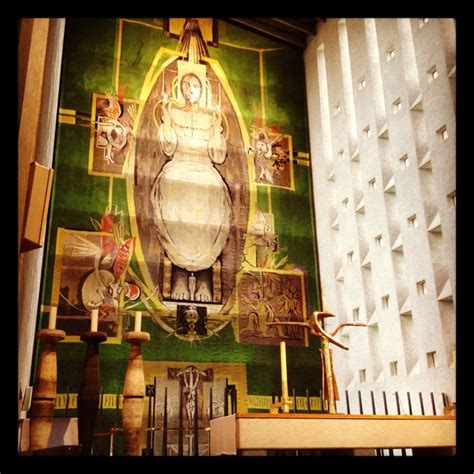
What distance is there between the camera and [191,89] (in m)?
12.2

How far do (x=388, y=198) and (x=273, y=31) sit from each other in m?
5.51

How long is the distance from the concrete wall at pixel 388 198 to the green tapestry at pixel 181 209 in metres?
0.64

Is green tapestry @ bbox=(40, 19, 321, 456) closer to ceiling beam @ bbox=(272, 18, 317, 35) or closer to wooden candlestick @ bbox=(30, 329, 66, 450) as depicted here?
ceiling beam @ bbox=(272, 18, 317, 35)

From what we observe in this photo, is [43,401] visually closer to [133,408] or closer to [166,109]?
[133,408]

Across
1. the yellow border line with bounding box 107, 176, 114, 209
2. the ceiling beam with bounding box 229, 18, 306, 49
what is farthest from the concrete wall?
the yellow border line with bounding box 107, 176, 114, 209

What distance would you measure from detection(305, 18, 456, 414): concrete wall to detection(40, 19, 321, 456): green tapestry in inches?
25.4

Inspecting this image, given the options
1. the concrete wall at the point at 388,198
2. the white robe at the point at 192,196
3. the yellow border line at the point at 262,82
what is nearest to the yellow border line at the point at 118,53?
the white robe at the point at 192,196

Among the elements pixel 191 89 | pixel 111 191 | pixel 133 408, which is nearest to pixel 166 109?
pixel 191 89

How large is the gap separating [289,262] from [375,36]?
483 cm

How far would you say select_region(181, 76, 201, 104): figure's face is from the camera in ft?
39.8

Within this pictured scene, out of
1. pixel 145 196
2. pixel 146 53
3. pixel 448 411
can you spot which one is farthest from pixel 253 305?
pixel 146 53

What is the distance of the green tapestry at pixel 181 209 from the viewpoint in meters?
10.2

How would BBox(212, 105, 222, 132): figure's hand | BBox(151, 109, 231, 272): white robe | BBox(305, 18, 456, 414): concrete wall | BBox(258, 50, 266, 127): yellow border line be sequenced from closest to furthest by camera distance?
1. BBox(305, 18, 456, 414): concrete wall
2. BBox(151, 109, 231, 272): white robe
3. BBox(212, 105, 222, 132): figure's hand
4. BBox(258, 50, 266, 127): yellow border line

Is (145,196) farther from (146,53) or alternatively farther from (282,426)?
(282,426)
